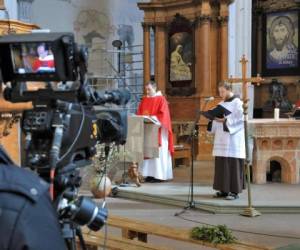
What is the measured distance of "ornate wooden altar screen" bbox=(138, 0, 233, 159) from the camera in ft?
40.2

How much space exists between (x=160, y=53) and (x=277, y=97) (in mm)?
4640

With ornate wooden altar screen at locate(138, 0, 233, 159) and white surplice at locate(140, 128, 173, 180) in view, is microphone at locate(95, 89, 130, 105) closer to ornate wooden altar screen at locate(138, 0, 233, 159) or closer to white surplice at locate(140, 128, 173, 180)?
white surplice at locate(140, 128, 173, 180)

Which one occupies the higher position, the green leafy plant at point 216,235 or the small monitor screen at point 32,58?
the small monitor screen at point 32,58

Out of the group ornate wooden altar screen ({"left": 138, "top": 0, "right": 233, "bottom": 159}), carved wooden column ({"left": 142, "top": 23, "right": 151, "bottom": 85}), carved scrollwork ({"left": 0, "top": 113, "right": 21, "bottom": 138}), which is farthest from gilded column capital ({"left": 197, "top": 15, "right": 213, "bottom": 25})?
carved scrollwork ({"left": 0, "top": 113, "right": 21, "bottom": 138})

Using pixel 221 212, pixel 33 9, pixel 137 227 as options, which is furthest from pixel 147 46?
pixel 137 227

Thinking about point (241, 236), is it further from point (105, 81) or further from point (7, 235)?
point (105, 81)

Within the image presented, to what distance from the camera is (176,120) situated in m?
13.0

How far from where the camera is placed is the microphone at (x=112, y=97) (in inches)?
69.1

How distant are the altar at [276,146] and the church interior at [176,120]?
0.02 m

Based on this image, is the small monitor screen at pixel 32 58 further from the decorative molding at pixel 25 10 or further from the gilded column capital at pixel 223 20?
the decorative molding at pixel 25 10

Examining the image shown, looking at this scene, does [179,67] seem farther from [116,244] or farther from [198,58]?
[116,244]

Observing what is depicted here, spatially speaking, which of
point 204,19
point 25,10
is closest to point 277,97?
point 204,19

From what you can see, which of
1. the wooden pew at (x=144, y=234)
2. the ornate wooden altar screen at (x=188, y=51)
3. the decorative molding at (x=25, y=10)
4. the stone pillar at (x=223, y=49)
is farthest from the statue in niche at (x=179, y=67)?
the wooden pew at (x=144, y=234)

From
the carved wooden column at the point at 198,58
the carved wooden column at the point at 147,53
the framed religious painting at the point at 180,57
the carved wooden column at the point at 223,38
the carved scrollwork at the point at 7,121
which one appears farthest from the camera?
the carved wooden column at the point at 147,53
